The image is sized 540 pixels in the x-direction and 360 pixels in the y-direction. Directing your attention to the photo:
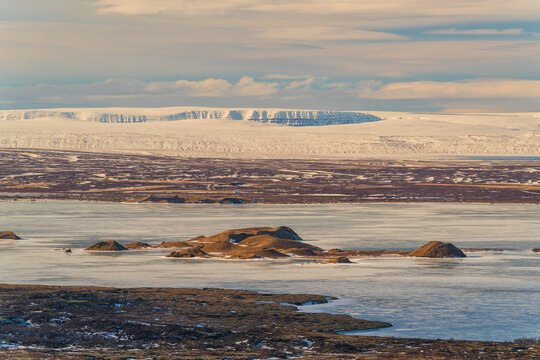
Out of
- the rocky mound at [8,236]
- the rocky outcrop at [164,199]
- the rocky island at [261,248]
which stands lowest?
the rocky outcrop at [164,199]

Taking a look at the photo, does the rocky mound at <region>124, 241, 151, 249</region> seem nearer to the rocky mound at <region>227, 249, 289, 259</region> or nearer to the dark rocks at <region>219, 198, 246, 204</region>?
the rocky mound at <region>227, 249, 289, 259</region>

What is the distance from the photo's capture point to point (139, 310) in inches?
1070

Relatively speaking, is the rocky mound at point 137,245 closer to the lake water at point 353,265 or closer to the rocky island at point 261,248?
the rocky island at point 261,248

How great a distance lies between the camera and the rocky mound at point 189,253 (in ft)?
141

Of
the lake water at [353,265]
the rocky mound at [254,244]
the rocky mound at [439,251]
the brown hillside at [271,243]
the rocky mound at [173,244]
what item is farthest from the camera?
the rocky mound at [173,244]

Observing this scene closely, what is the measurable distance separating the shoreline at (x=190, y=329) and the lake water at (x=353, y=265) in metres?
→ 1.80

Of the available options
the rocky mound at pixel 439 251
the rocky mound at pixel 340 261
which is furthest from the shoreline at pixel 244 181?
the rocky mound at pixel 340 261

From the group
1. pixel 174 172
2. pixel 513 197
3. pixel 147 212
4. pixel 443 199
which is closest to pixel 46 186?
pixel 174 172

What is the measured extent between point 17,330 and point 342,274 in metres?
16.7

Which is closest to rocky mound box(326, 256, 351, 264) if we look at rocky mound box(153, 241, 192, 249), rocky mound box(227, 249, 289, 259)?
rocky mound box(227, 249, 289, 259)

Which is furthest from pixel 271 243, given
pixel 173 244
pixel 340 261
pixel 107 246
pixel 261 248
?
pixel 107 246

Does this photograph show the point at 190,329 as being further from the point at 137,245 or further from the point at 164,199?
the point at 164,199

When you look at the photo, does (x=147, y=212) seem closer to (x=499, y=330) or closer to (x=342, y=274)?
(x=342, y=274)

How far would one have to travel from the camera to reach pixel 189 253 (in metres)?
43.5
